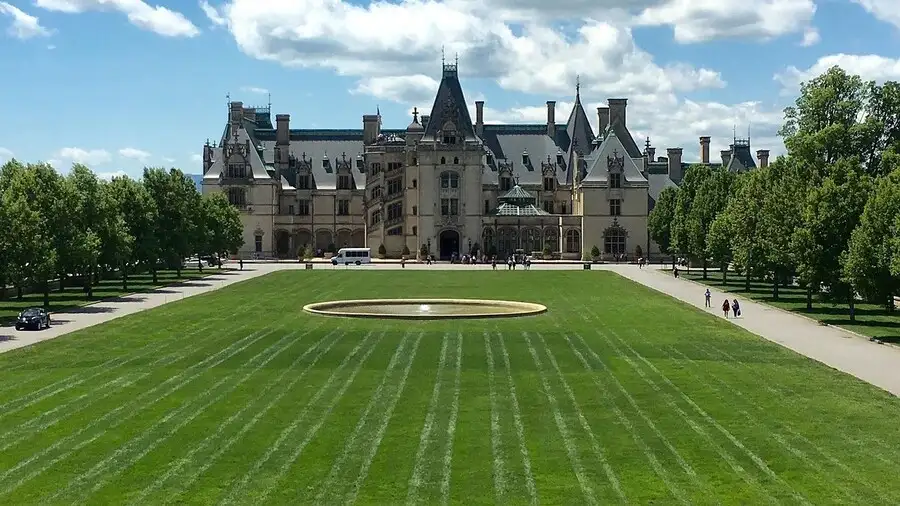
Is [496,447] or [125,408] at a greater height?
[125,408]

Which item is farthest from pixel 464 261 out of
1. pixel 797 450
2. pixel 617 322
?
pixel 797 450

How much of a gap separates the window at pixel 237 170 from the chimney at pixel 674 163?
2205 inches

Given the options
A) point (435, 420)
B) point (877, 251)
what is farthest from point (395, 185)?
point (435, 420)

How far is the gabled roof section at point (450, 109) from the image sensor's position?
123062 millimetres

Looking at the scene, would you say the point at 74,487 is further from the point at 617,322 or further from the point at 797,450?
the point at 617,322

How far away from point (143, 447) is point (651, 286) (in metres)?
57.8

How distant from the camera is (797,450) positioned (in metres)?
23.5

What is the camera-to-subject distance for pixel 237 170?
131m

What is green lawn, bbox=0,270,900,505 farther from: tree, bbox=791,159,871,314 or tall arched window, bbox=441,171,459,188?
tall arched window, bbox=441,171,459,188

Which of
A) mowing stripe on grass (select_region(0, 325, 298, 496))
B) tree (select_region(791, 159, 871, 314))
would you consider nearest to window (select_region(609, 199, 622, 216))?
tree (select_region(791, 159, 871, 314))

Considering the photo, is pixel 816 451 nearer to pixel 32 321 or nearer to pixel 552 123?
pixel 32 321

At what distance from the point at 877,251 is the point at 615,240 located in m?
80.9

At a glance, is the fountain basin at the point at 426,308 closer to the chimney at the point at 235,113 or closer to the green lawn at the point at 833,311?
the green lawn at the point at 833,311

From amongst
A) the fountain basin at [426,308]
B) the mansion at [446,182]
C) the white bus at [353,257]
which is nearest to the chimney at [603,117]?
the mansion at [446,182]
